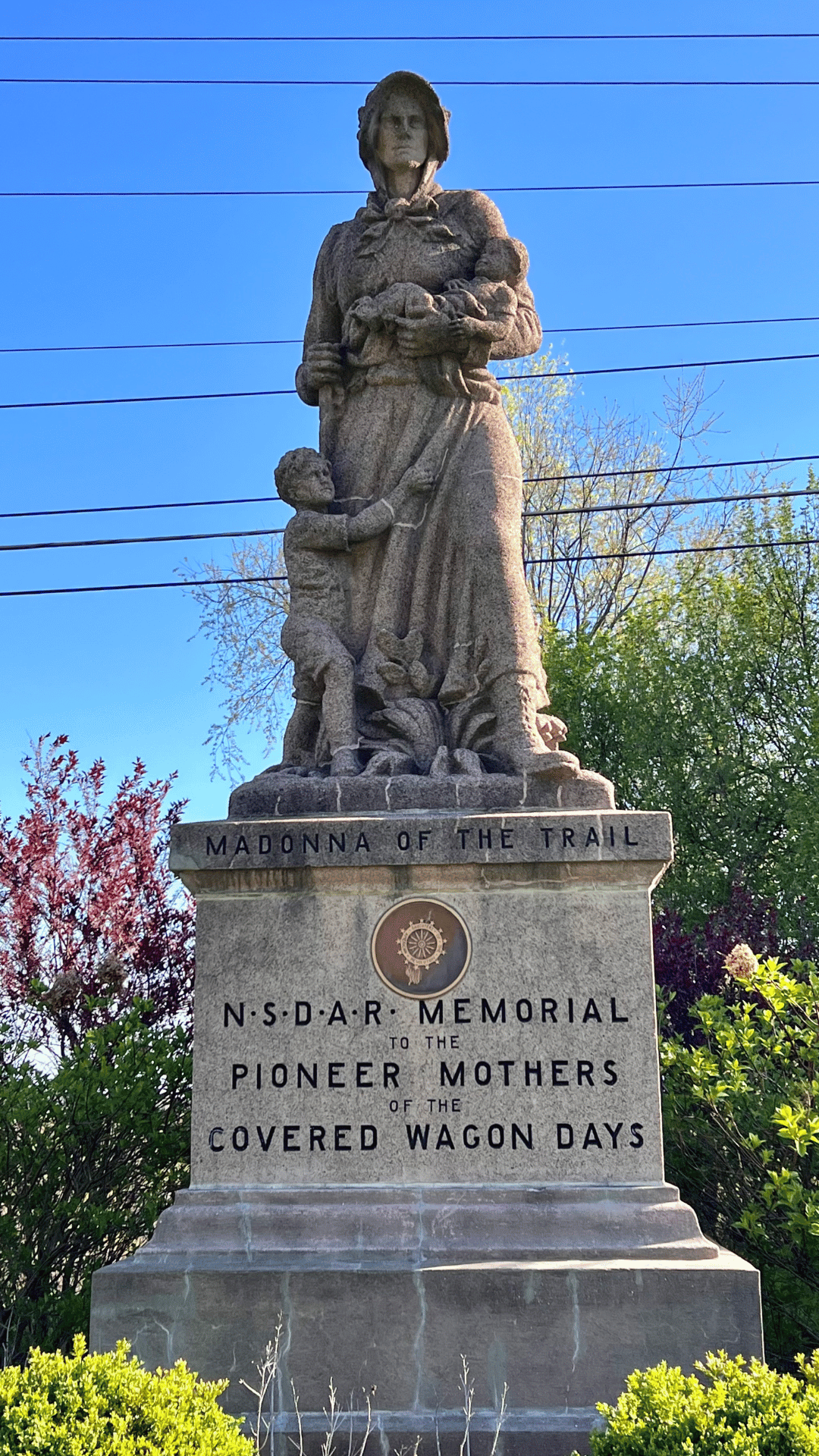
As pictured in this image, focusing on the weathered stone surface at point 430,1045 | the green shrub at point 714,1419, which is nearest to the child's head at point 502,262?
the weathered stone surface at point 430,1045

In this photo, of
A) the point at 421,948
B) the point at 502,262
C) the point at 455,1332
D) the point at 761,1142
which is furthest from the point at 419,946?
the point at 502,262

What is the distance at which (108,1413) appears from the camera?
374 cm

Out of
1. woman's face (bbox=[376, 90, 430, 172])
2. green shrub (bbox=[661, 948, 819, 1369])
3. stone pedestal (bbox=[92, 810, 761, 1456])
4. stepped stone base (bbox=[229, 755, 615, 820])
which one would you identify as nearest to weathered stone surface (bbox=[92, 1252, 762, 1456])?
stone pedestal (bbox=[92, 810, 761, 1456])

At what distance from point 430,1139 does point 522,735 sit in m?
1.77

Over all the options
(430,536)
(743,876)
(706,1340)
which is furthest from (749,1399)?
(743,876)

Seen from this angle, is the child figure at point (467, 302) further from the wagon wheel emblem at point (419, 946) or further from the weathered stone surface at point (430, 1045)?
the wagon wheel emblem at point (419, 946)

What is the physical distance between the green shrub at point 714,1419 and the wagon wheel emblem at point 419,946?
195cm

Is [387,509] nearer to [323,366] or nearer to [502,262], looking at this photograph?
[323,366]

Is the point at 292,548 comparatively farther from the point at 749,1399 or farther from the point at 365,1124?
the point at 749,1399

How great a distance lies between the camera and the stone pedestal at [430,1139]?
4.90m

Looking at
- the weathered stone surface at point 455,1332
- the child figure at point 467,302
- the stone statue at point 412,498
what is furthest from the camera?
the child figure at point 467,302

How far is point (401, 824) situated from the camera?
562cm

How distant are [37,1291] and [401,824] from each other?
3316 millimetres

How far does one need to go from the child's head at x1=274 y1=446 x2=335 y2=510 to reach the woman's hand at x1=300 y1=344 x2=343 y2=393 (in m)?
0.48
